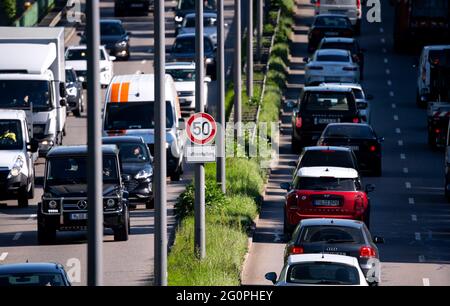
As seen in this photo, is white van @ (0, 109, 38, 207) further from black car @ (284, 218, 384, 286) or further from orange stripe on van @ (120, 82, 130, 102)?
black car @ (284, 218, 384, 286)

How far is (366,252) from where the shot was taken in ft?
86.0

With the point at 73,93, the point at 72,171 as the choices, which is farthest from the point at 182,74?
the point at 72,171

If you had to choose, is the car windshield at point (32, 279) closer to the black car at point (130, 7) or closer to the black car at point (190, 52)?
the black car at point (190, 52)

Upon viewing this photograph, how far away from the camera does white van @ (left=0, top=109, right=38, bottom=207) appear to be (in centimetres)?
3744

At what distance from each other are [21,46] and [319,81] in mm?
11449

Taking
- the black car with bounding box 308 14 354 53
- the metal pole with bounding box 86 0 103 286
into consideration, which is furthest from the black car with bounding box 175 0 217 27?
the metal pole with bounding box 86 0 103 286

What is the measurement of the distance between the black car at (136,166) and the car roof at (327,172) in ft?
17.2

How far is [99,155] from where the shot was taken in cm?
1877

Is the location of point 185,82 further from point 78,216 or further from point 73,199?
point 78,216

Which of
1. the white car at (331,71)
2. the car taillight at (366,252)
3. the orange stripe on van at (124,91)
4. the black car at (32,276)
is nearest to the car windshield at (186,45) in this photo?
the white car at (331,71)

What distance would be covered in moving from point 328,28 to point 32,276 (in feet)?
152

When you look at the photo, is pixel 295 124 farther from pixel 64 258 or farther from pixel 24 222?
pixel 64 258

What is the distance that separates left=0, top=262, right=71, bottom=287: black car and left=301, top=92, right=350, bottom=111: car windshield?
2354 cm

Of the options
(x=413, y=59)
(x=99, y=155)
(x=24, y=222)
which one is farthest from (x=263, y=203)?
(x=413, y=59)
